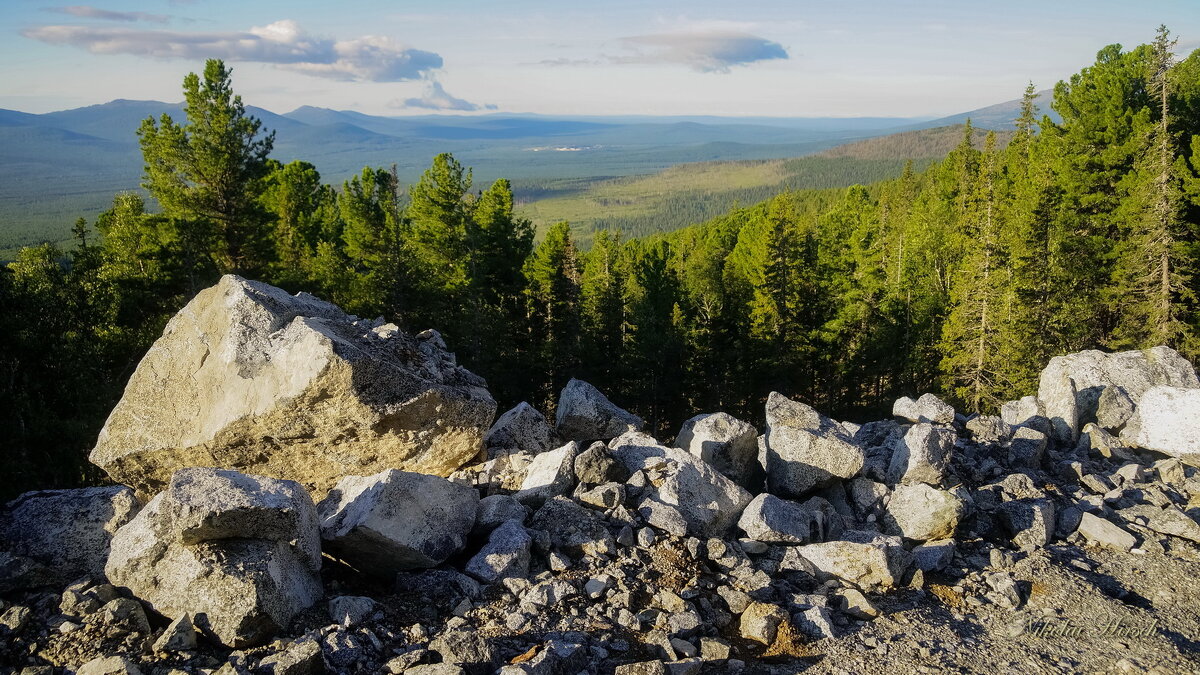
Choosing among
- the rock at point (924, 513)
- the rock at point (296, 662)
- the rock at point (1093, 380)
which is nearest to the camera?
the rock at point (296, 662)

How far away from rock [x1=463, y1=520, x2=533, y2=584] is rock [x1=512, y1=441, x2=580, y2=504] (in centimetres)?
146

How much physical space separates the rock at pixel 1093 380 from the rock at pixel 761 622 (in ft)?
39.1

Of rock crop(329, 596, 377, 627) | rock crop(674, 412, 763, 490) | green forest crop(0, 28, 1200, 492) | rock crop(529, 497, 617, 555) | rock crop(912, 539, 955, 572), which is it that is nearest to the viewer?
rock crop(329, 596, 377, 627)

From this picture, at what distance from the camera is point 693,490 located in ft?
37.8

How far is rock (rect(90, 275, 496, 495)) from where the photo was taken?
37.5ft

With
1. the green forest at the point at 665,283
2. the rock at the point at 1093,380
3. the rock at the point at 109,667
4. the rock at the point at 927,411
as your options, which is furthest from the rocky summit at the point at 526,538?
→ the green forest at the point at 665,283

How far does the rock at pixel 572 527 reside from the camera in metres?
10.2

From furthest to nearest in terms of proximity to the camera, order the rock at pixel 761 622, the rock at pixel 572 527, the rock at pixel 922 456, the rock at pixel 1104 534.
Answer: the rock at pixel 922 456 < the rock at pixel 1104 534 < the rock at pixel 572 527 < the rock at pixel 761 622

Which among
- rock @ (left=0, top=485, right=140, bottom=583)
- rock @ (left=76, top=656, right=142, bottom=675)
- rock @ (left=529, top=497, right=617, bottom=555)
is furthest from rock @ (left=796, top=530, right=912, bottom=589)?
rock @ (left=0, top=485, right=140, bottom=583)

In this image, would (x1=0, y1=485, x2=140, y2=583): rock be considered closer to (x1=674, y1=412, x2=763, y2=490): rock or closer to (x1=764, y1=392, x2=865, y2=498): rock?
(x1=674, y1=412, x2=763, y2=490): rock

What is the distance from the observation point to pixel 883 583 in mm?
10406

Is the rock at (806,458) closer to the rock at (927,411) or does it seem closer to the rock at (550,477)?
the rock at (550,477)

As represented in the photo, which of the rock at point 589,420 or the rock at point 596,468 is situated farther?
the rock at point 589,420

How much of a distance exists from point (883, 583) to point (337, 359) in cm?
921
